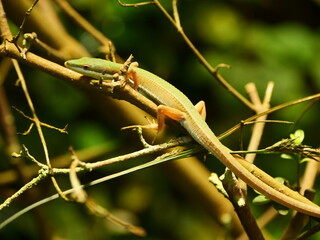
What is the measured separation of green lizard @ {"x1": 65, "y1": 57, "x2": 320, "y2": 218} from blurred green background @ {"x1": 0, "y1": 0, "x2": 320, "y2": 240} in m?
1.12

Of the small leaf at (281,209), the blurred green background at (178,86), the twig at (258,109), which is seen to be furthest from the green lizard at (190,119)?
the blurred green background at (178,86)

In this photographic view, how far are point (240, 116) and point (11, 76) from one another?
4.96 ft

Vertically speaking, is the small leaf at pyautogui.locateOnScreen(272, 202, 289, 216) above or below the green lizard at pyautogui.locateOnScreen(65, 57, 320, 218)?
below

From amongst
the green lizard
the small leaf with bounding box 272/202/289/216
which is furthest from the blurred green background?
the small leaf with bounding box 272/202/289/216

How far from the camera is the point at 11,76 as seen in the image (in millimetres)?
2789

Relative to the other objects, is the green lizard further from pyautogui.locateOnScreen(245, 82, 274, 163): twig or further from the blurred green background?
the blurred green background

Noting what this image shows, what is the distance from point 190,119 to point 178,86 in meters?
1.63

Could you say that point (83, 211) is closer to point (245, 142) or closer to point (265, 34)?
point (245, 142)

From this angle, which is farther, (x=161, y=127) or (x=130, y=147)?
(x=130, y=147)

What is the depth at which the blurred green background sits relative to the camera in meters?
2.72

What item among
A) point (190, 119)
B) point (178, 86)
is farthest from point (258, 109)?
point (178, 86)

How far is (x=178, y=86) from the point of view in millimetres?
2902

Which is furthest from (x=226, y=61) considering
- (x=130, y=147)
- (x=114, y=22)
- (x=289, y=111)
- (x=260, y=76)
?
(x=130, y=147)

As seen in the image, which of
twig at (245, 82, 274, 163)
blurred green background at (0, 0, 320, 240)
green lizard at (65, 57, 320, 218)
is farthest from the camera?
blurred green background at (0, 0, 320, 240)
